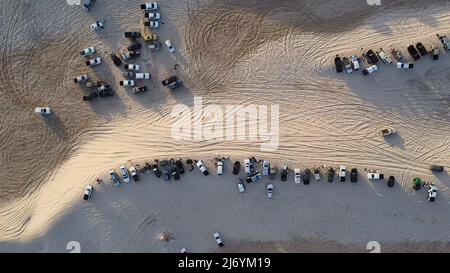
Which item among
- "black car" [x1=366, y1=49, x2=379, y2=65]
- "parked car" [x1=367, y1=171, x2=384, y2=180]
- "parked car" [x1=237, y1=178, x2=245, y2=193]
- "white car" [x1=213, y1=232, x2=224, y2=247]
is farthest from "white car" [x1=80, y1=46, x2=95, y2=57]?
"parked car" [x1=367, y1=171, x2=384, y2=180]

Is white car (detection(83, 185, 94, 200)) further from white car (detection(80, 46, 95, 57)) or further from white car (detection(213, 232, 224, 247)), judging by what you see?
white car (detection(80, 46, 95, 57))

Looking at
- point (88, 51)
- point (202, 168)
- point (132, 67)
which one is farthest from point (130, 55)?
point (202, 168)

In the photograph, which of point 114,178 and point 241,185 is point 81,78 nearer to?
point 114,178

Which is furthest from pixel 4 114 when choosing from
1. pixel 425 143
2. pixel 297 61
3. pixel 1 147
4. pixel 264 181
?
pixel 425 143

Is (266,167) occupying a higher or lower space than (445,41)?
lower

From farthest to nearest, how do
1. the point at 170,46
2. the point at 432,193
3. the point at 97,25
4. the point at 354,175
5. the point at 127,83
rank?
the point at 97,25 → the point at 170,46 → the point at 127,83 → the point at 354,175 → the point at 432,193

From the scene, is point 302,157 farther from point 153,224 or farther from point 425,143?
point 153,224
